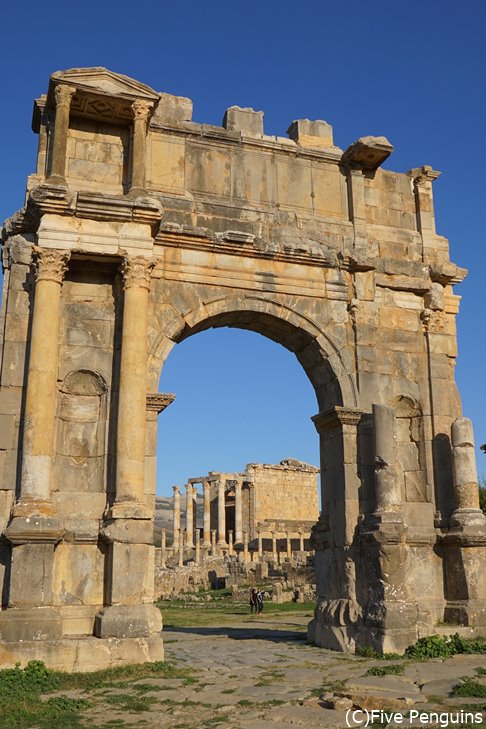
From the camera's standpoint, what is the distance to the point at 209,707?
21.6 feet

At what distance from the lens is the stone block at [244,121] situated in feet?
39.8

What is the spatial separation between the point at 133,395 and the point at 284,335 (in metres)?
3.16

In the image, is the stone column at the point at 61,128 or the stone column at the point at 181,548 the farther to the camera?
the stone column at the point at 181,548

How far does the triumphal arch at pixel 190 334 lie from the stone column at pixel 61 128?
29 millimetres

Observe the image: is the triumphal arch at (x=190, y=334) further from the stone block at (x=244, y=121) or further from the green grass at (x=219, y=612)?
the green grass at (x=219, y=612)

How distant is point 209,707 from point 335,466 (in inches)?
210

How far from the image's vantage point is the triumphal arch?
9297mm

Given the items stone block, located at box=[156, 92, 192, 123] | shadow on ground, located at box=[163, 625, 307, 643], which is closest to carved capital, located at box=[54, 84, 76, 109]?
stone block, located at box=[156, 92, 192, 123]

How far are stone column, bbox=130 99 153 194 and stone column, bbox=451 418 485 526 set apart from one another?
5844mm

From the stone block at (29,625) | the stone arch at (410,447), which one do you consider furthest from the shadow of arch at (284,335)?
the stone block at (29,625)

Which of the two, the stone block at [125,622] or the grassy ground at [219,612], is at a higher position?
the stone block at [125,622]

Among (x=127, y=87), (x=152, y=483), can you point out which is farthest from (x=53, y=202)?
(x=152, y=483)

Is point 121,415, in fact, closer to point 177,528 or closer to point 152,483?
point 152,483

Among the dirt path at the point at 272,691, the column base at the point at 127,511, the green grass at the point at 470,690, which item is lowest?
the dirt path at the point at 272,691
